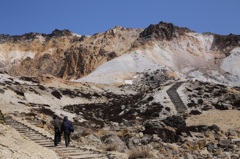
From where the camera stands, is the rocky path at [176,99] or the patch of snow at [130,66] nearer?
the rocky path at [176,99]

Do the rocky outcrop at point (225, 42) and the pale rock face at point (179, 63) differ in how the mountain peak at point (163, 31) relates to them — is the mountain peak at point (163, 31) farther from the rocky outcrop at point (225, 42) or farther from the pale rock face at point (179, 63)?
the rocky outcrop at point (225, 42)

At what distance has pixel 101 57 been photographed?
474ft

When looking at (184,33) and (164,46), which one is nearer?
(164,46)

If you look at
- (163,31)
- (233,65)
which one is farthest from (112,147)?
(163,31)

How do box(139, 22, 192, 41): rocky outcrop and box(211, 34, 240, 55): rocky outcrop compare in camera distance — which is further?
box(139, 22, 192, 41): rocky outcrop

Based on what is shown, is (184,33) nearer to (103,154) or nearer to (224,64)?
(224,64)

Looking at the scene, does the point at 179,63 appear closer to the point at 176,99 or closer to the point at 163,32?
the point at 163,32

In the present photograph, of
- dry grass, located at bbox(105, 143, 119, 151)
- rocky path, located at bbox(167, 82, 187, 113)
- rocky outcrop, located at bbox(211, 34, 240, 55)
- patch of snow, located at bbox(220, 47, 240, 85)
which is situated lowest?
dry grass, located at bbox(105, 143, 119, 151)

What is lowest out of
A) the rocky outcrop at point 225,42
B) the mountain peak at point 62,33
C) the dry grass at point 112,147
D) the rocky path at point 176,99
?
the dry grass at point 112,147

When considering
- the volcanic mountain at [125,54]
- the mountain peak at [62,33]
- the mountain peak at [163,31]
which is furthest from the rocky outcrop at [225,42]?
the mountain peak at [62,33]

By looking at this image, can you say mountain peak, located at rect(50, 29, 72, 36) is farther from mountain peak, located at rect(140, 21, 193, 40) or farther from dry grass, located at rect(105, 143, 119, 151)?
dry grass, located at rect(105, 143, 119, 151)

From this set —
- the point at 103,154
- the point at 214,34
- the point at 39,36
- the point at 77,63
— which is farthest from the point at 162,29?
the point at 103,154

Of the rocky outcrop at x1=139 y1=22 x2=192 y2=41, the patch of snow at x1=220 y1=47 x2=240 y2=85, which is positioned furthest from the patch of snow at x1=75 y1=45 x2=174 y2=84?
the patch of snow at x1=220 y1=47 x2=240 y2=85

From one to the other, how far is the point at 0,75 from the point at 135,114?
38.3 meters
